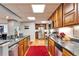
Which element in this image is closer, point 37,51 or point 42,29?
point 37,51

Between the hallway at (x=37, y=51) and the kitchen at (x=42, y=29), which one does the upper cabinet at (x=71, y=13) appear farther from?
the hallway at (x=37, y=51)

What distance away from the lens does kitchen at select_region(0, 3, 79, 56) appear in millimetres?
3586

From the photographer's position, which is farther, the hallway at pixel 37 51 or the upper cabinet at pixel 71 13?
the hallway at pixel 37 51

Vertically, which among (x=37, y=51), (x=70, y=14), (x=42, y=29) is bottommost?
(x=37, y=51)

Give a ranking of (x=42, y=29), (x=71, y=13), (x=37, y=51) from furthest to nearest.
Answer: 1. (x=42, y=29)
2. (x=37, y=51)
3. (x=71, y=13)

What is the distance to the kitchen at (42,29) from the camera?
3.59m

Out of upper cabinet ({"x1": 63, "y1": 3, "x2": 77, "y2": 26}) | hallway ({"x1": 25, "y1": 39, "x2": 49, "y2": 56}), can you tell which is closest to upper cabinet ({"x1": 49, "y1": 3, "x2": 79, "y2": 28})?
upper cabinet ({"x1": 63, "y1": 3, "x2": 77, "y2": 26})

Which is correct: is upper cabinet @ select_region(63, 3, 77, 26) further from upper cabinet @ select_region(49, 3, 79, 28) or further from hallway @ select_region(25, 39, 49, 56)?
hallway @ select_region(25, 39, 49, 56)

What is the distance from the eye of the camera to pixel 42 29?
16.9 meters

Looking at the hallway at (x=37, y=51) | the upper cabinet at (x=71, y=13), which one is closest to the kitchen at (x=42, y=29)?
the upper cabinet at (x=71, y=13)

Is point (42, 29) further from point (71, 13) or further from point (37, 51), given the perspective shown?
point (71, 13)

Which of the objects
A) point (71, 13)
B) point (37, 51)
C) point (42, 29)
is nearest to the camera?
point (71, 13)

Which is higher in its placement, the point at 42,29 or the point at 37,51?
the point at 42,29

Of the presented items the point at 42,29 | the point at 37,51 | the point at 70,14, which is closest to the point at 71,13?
the point at 70,14
